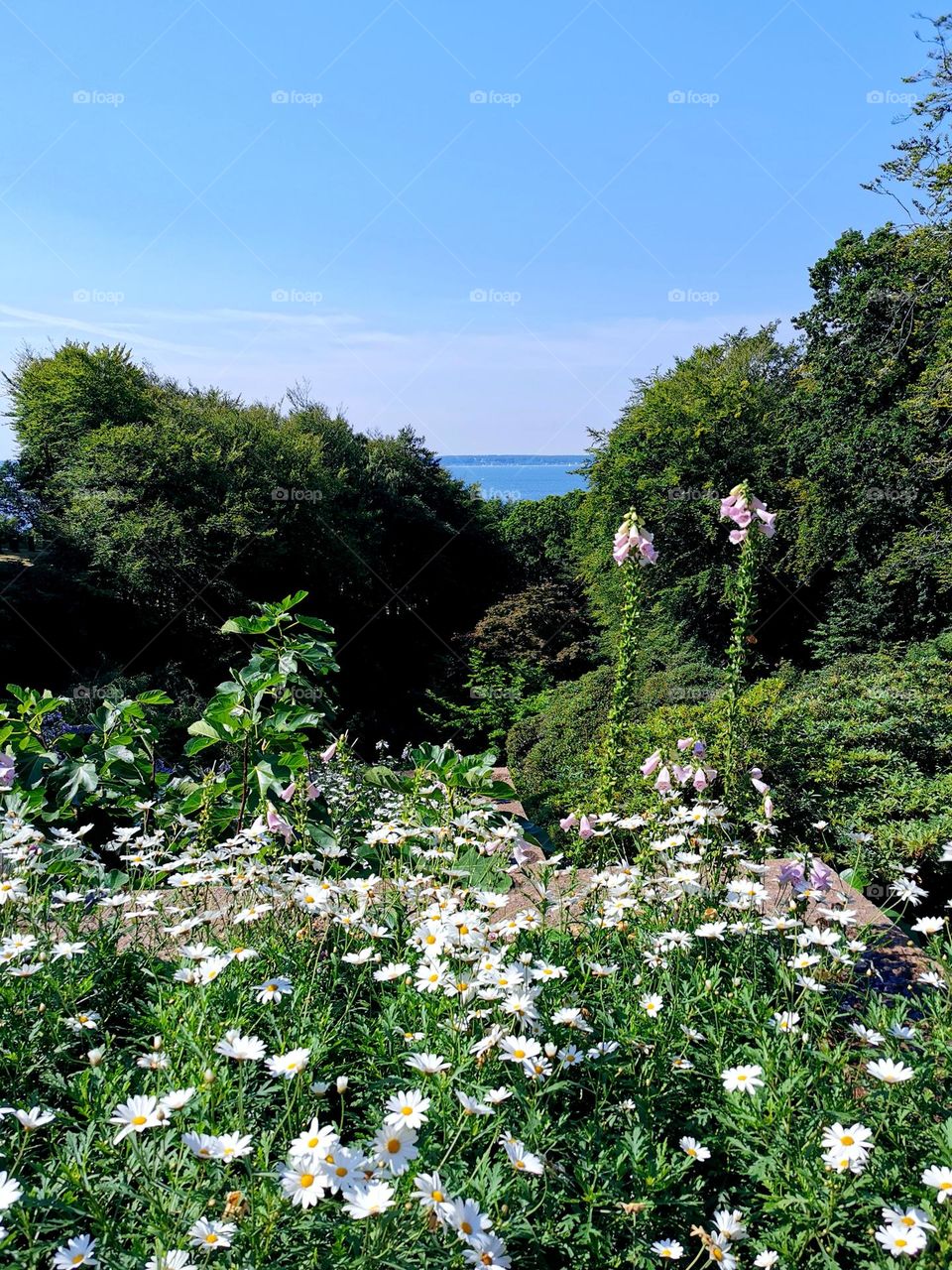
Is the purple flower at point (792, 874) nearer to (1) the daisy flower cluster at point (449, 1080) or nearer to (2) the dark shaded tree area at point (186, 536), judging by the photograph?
(1) the daisy flower cluster at point (449, 1080)

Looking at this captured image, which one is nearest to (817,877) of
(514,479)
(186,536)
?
(186,536)

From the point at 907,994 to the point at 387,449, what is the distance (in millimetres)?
26367

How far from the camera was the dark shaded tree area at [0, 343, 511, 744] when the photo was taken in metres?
15.3

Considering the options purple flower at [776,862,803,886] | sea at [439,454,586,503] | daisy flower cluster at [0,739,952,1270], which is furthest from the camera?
sea at [439,454,586,503]

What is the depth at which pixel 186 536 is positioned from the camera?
1692 centimetres

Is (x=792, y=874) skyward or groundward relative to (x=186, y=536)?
groundward

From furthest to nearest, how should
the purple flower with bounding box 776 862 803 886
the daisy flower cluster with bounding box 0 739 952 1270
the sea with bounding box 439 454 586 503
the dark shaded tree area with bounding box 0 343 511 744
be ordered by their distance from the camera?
the sea with bounding box 439 454 586 503 → the dark shaded tree area with bounding box 0 343 511 744 → the purple flower with bounding box 776 862 803 886 → the daisy flower cluster with bounding box 0 739 952 1270

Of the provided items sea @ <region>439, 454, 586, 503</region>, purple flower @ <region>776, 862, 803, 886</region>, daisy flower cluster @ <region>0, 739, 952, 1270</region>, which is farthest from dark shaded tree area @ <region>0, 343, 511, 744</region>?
purple flower @ <region>776, 862, 803, 886</region>

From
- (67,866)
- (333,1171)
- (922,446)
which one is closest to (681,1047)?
(333,1171)

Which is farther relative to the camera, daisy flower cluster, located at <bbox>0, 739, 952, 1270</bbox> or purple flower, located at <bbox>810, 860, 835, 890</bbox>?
purple flower, located at <bbox>810, 860, 835, 890</bbox>

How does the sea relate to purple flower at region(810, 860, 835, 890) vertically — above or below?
above

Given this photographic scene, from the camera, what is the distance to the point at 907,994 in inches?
106

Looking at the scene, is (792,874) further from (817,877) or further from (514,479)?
(514,479)

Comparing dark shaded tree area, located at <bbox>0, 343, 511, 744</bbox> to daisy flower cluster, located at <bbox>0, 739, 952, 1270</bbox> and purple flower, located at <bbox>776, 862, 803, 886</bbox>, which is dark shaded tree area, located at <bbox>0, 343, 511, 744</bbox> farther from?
purple flower, located at <bbox>776, 862, 803, 886</bbox>
